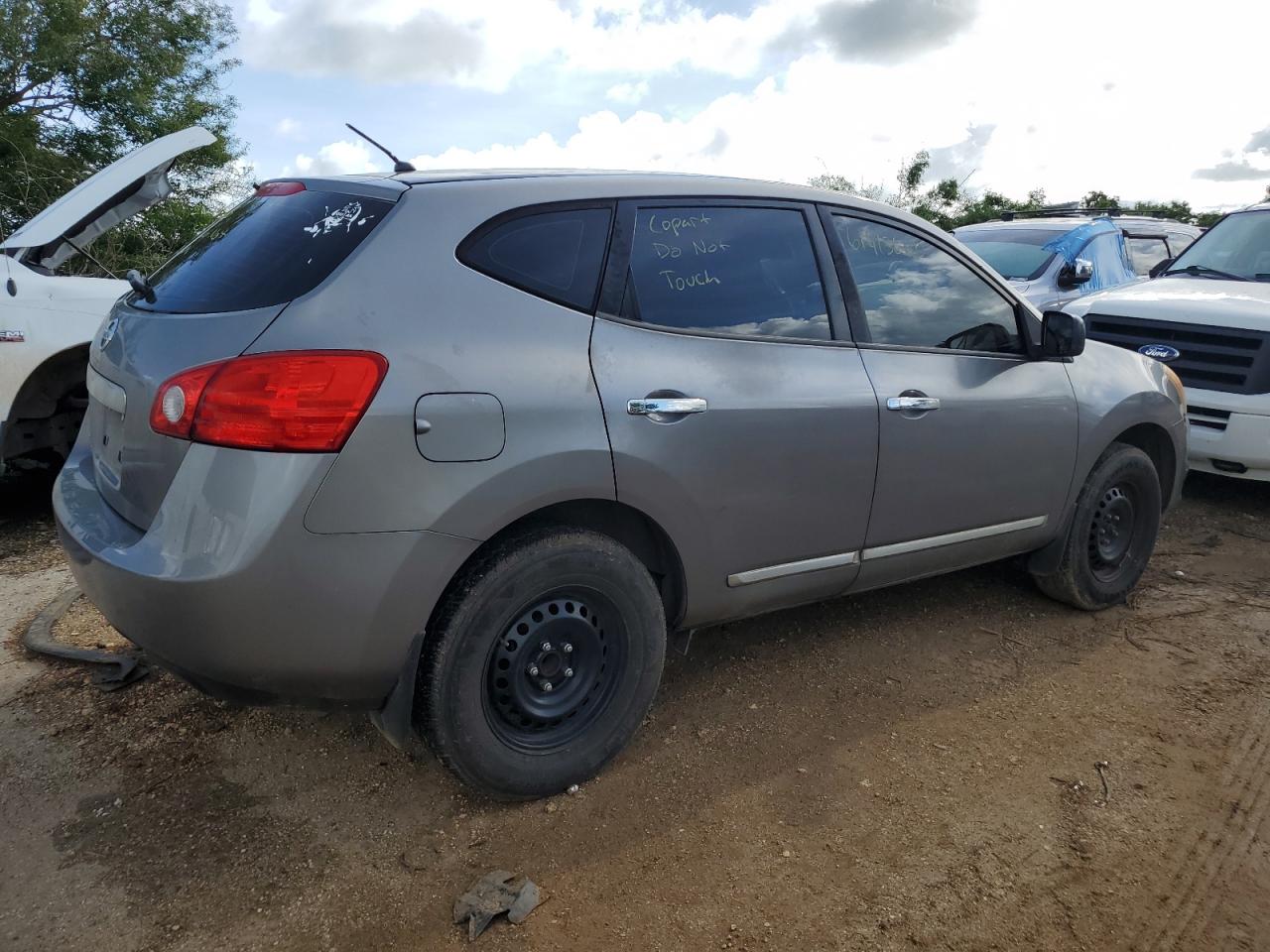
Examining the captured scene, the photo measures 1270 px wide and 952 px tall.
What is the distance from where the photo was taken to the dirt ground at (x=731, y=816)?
8.12ft

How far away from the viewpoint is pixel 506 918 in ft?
8.13

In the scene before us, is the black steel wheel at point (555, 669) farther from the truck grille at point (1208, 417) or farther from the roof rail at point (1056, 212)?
the roof rail at point (1056, 212)

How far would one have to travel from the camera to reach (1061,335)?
12.8ft

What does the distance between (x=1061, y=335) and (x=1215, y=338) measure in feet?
9.98

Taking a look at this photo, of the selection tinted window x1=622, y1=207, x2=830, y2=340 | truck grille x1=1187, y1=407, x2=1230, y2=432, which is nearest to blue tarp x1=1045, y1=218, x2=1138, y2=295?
truck grille x1=1187, y1=407, x2=1230, y2=432

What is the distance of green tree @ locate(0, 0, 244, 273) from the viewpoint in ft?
40.6

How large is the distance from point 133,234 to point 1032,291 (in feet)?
33.9

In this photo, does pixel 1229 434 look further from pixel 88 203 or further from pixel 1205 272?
pixel 88 203

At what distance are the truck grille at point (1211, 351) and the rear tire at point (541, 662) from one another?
480 centimetres

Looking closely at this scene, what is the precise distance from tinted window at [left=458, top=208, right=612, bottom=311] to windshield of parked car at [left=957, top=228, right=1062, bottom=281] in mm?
6089

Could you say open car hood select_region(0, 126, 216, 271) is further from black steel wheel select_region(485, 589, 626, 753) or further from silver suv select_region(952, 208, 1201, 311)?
silver suv select_region(952, 208, 1201, 311)

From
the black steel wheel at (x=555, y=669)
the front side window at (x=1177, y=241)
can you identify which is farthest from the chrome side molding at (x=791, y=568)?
the front side window at (x=1177, y=241)

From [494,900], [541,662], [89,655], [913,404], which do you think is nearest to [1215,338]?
[913,404]

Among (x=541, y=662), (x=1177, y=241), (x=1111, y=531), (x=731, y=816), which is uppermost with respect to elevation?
(x=1177, y=241)
